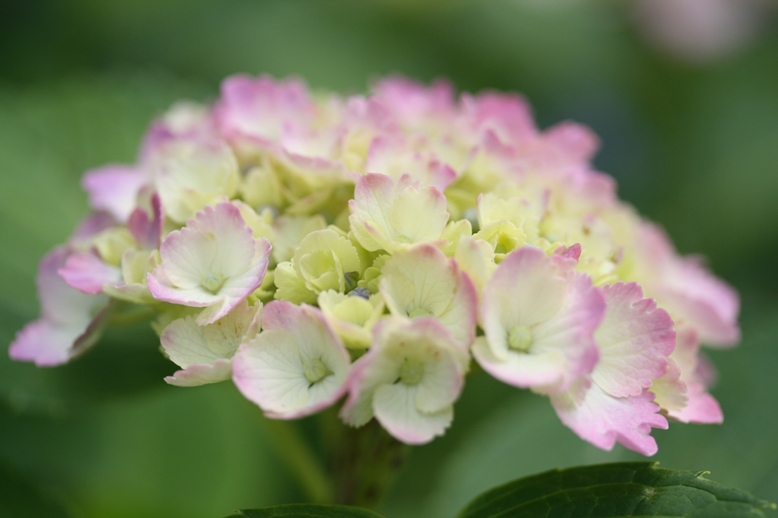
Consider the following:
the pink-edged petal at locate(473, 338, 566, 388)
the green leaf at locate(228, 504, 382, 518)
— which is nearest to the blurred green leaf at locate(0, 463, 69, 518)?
the green leaf at locate(228, 504, 382, 518)

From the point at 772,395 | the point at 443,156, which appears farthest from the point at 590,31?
the point at 443,156

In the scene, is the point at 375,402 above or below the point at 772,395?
below

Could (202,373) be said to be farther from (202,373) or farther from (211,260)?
(211,260)

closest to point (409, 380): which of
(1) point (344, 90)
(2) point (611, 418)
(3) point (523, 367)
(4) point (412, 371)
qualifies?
(4) point (412, 371)

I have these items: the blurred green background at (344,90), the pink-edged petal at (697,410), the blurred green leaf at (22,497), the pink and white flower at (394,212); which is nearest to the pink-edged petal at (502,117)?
the pink and white flower at (394,212)

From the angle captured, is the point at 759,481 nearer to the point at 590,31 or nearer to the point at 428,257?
the point at 428,257

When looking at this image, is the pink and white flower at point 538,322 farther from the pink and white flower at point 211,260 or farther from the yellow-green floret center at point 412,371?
the pink and white flower at point 211,260
